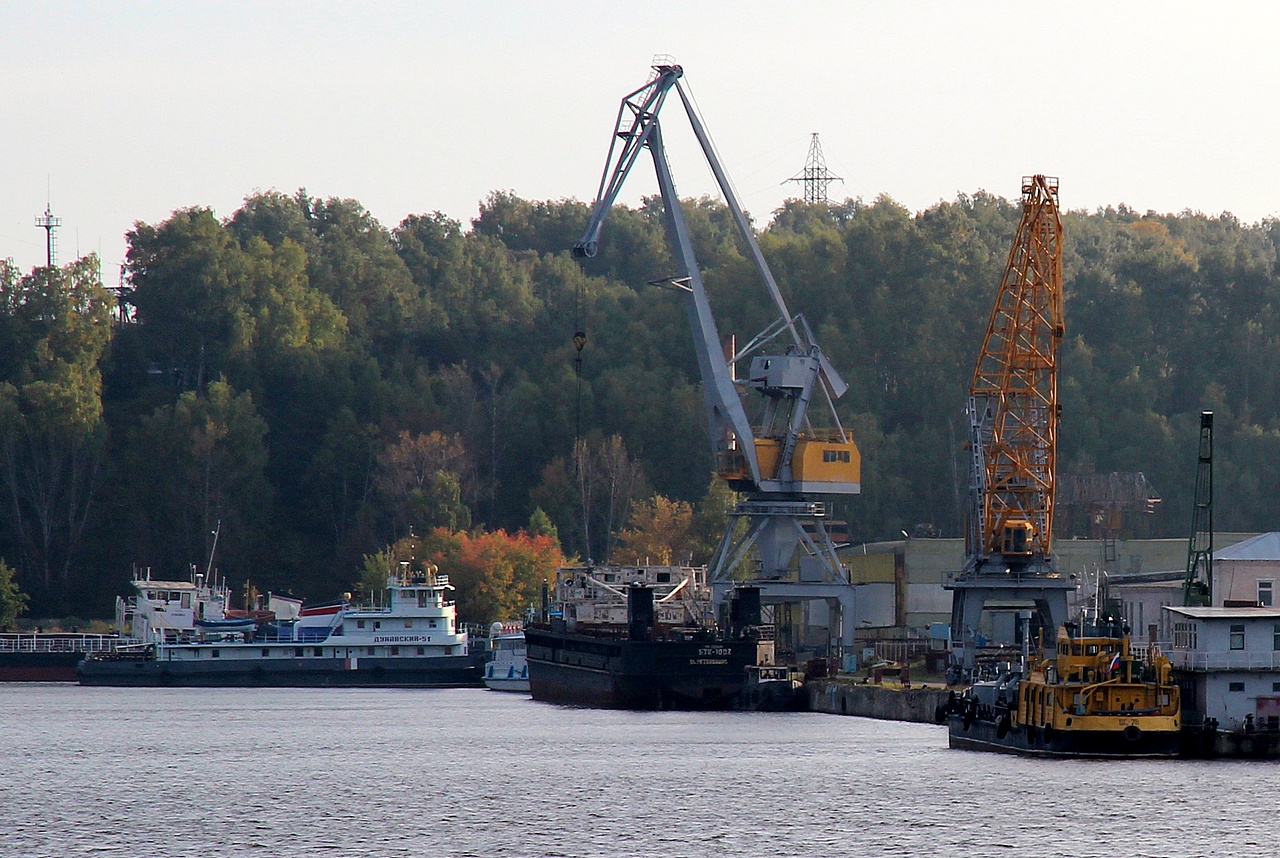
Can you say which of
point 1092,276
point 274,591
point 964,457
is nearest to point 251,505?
point 274,591

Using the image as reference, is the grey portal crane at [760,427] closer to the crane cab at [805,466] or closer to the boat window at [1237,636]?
the crane cab at [805,466]

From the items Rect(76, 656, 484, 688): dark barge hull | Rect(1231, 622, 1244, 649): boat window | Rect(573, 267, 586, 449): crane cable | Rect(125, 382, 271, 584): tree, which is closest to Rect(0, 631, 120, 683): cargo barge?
Rect(76, 656, 484, 688): dark barge hull

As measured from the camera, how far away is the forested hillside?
139m

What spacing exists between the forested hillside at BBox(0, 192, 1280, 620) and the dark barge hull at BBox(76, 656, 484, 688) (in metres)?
15.1

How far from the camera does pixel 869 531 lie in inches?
5443

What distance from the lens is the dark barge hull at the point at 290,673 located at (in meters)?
117

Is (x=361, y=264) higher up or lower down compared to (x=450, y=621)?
higher up

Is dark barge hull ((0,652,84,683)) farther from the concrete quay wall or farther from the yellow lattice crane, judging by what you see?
A: the yellow lattice crane

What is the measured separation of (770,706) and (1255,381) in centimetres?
6792

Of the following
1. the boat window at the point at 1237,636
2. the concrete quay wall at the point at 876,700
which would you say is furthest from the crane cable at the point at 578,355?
the boat window at the point at 1237,636

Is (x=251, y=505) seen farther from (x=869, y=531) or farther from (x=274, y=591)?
(x=869, y=531)

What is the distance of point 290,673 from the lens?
11744 cm

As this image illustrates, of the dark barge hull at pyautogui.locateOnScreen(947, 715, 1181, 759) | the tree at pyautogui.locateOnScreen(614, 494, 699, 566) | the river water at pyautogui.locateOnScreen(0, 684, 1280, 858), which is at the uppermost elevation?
the tree at pyautogui.locateOnScreen(614, 494, 699, 566)

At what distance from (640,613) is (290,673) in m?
29.9
